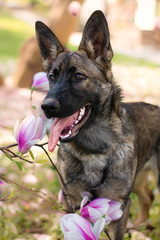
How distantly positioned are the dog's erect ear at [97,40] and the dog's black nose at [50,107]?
0.70 meters

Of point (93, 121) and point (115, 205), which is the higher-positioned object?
point (93, 121)

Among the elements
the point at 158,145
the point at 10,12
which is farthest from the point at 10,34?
the point at 158,145

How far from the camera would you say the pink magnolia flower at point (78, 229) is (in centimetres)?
176

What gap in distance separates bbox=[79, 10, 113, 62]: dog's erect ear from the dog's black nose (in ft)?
2.31

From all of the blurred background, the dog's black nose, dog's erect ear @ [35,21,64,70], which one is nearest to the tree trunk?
the blurred background

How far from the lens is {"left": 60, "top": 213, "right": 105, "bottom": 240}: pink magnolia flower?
176cm

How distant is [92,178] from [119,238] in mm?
592

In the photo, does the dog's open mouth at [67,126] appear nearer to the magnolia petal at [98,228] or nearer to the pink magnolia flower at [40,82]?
the pink magnolia flower at [40,82]

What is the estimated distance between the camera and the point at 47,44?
3.26 m

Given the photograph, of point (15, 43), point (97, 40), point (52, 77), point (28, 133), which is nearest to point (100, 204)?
point (28, 133)

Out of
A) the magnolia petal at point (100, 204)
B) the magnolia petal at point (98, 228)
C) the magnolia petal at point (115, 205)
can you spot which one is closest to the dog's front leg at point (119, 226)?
the magnolia petal at point (115, 205)

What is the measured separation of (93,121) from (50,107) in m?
0.62

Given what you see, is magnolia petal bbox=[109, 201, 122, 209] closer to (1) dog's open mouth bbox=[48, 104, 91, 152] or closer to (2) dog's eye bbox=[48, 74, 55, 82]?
(1) dog's open mouth bbox=[48, 104, 91, 152]

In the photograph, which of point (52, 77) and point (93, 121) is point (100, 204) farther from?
point (52, 77)
